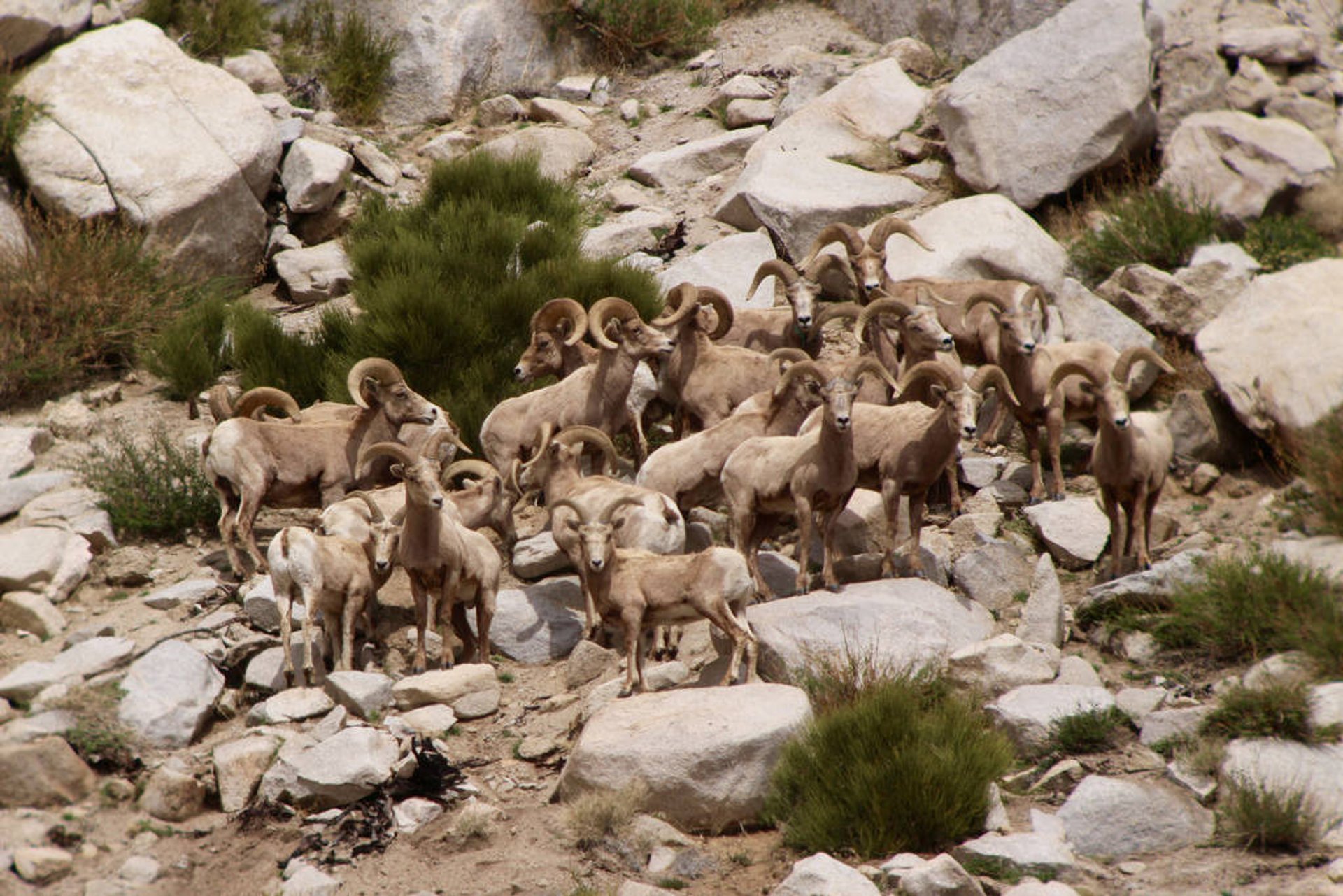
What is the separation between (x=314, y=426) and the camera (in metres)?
11.4

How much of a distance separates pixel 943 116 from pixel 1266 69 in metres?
3.84

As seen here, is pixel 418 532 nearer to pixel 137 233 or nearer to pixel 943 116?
pixel 137 233

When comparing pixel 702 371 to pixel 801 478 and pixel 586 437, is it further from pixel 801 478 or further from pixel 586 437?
pixel 801 478

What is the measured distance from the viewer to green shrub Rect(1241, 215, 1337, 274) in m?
14.0

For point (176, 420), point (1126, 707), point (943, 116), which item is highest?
point (943, 116)

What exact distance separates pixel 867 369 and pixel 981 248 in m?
4.15

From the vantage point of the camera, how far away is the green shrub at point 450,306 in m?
13.5

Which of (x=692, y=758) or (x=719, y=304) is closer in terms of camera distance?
(x=692, y=758)

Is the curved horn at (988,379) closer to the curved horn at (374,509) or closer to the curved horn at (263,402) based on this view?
the curved horn at (374,509)

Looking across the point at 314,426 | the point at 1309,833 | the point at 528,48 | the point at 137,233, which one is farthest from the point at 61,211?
the point at 1309,833

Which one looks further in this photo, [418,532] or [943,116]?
[943,116]

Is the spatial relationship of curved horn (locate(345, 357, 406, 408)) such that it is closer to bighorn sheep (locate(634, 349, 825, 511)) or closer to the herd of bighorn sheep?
the herd of bighorn sheep

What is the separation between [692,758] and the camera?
784 centimetres

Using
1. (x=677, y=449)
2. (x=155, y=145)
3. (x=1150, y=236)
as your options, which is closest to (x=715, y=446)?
(x=677, y=449)
